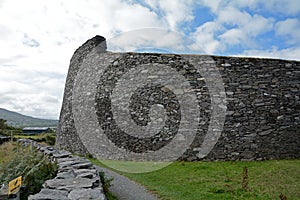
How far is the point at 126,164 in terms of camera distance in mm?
9414

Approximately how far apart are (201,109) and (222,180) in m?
3.53

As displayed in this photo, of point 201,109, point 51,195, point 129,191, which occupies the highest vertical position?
point 201,109

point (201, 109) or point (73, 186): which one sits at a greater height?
point (201, 109)

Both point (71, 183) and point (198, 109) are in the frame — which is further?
point (198, 109)

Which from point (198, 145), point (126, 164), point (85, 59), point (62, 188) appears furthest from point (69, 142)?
point (62, 188)

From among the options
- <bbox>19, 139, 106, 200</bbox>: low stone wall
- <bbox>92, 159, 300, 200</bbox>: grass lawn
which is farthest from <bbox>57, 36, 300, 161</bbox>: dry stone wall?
<bbox>19, 139, 106, 200</bbox>: low stone wall

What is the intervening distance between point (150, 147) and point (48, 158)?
3.85 m

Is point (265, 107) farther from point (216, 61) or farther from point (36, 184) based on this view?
point (36, 184)

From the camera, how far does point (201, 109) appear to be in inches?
389

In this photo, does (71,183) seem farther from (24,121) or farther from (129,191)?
(24,121)

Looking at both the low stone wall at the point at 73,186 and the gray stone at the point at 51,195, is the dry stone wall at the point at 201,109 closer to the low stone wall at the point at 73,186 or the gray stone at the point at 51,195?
the low stone wall at the point at 73,186

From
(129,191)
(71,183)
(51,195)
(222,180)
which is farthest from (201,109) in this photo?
(51,195)

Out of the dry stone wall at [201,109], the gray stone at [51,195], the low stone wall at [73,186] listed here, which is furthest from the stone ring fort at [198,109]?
the gray stone at [51,195]

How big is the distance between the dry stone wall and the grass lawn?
72cm
